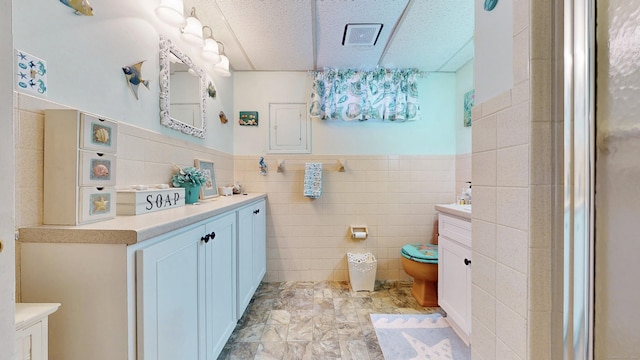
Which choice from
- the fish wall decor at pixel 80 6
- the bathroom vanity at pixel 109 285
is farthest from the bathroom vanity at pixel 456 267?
the fish wall decor at pixel 80 6

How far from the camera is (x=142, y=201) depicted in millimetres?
1082

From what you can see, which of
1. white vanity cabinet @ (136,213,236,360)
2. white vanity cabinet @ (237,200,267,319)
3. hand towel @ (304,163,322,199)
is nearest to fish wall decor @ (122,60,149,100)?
white vanity cabinet @ (136,213,236,360)

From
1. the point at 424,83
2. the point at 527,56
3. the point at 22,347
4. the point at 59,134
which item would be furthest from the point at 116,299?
the point at 424,83

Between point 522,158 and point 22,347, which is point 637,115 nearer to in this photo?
point 522,158

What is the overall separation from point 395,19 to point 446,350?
7.32 ft

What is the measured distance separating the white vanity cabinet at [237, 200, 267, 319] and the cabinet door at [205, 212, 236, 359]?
4.6 inches

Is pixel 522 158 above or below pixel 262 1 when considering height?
below

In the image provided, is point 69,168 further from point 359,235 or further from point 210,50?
point 359,235

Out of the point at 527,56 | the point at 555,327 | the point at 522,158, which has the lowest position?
the point at 555,327

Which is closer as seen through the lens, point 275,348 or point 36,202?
point 36,202

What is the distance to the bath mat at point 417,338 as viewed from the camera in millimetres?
1558

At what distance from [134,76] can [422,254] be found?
2.25 m

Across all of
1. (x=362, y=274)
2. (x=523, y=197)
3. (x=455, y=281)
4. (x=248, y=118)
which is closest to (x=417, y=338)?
(x=455, y=281)

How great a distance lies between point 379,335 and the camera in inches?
67.7
